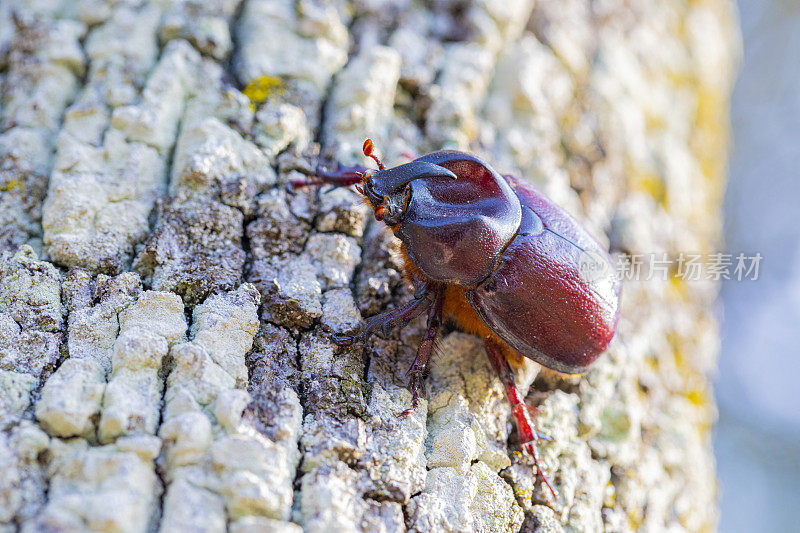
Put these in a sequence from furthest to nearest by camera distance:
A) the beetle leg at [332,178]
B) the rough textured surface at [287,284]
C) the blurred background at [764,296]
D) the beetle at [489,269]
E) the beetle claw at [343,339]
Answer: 1. the blurred background at [764,296]
2. the beetle leg at [332,178]
3. the beetle at [489,269]
4. the beetle claw at [343,339]
5. the rough textured surface at [287,284]

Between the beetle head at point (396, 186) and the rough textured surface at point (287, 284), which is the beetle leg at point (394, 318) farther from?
the beetle head at point (396, 186)

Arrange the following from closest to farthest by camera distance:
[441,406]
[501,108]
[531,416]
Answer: [441,406] < [531,416] < [501,108]

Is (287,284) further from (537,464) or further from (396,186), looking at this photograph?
(537,464)

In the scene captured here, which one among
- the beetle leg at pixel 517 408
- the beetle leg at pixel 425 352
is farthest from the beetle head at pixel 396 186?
the beetle leg at pixel 517 408

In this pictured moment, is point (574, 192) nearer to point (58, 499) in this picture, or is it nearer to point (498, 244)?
point (498, 244)

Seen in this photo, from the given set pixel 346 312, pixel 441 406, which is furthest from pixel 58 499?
pixel 441 406

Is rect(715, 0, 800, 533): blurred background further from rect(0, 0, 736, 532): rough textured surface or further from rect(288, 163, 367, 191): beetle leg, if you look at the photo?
rect(288, 163, 367, 191): beetle leg

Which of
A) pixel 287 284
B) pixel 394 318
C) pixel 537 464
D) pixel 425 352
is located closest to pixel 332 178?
pixel 287 284
